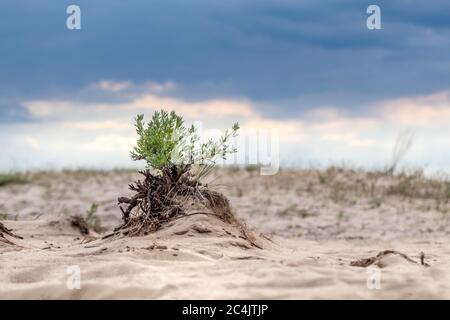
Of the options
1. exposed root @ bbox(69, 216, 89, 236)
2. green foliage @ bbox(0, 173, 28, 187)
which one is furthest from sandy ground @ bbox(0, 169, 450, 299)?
green foliage @ bbox(0, 173, 28, 187)

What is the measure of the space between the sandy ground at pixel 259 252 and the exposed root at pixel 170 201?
0.16 metres

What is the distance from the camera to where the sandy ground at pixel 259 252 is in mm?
4359

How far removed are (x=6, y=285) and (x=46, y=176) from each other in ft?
36.2

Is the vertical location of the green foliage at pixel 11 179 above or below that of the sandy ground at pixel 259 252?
above

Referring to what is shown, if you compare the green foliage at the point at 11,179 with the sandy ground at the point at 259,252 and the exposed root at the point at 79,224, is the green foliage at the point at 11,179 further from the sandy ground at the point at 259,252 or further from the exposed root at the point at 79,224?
the exposed root at the point at 79,224

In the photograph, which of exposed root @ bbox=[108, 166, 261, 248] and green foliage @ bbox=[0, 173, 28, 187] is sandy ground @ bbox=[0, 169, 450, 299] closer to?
exposed root @ bbox=[108, 166, 261, 248]

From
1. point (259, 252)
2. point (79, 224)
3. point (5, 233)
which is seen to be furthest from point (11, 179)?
point (259, 252)

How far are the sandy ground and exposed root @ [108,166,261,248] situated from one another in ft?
0.53

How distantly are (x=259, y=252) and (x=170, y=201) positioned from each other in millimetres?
1037

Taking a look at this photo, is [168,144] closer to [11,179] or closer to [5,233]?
[5,233]

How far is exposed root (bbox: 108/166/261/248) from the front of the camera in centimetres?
659

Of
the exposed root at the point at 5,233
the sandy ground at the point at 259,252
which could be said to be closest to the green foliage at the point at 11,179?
the sandy ground at the point at 259,252

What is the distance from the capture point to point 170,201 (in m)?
6.68
